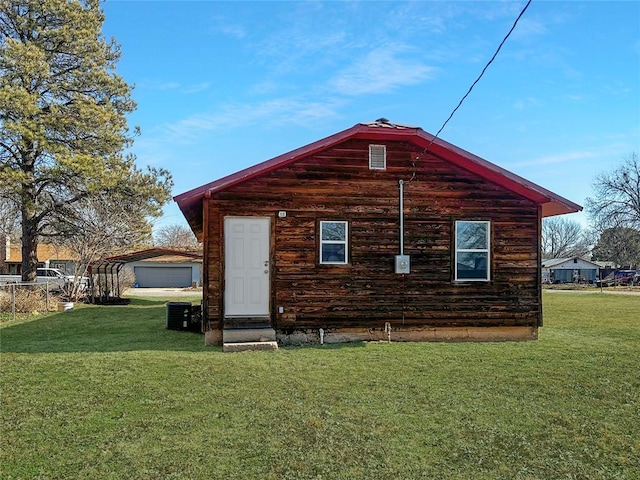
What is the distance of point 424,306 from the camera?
10.6 m

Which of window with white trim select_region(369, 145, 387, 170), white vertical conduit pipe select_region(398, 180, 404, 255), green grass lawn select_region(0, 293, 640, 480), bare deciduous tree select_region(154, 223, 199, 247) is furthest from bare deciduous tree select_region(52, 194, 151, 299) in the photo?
bare deciduous tree select_region(154, 223, 199, 247)

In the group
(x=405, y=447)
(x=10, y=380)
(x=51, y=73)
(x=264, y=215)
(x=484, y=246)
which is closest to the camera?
(x=405, y=447)

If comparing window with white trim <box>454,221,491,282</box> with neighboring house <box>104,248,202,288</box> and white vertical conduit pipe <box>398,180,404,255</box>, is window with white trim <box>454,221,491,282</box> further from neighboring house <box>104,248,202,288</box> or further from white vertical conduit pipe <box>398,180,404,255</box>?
neighboring house <box>104,248,202,288</box>

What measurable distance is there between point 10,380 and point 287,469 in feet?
15.0

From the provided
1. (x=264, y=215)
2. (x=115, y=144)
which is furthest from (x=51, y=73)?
(x=264, y=215)

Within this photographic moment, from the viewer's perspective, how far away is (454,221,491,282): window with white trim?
10.8 meters

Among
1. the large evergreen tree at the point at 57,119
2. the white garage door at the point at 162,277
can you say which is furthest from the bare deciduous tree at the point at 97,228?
the white garage door at the point at 162,277

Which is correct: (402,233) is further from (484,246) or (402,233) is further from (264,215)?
(264,215)

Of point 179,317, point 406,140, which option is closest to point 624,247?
point 406,140

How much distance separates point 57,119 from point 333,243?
14276 mm

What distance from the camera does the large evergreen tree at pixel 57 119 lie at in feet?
62.2

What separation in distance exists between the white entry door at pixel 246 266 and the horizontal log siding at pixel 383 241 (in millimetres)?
180

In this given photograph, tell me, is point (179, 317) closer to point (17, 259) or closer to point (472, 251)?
point (472, 251)

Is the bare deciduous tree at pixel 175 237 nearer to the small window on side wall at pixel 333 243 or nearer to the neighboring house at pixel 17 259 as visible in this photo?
the neighboring house at pixel 17 259
